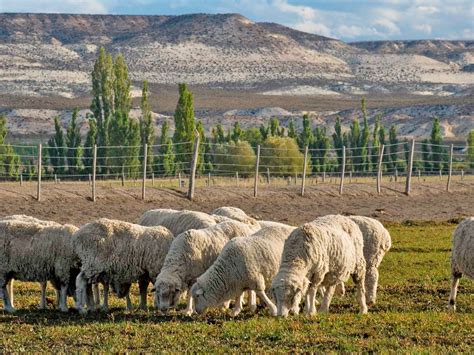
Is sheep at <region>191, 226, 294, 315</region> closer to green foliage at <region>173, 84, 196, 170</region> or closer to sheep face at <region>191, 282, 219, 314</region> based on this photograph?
sheep face at <region>191, 282, 219, 314</region>

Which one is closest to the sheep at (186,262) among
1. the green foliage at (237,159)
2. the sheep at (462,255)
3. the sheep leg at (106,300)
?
the sheep leg at (106,300)

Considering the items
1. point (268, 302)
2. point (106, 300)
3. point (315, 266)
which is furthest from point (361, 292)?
point (106, 300)

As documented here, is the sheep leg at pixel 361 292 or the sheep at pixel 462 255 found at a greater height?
the sheep at pixel 462 255

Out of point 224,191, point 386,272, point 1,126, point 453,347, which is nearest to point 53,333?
point 453,347

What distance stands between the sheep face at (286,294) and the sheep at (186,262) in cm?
119

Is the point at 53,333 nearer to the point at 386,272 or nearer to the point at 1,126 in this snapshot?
the point at 386,272

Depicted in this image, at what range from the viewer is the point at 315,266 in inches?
650

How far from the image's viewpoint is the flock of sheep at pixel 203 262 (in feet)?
54.3

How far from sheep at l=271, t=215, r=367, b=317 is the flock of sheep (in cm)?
2

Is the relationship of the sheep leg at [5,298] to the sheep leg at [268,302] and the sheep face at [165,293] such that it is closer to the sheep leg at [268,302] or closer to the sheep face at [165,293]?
the sheep face at [165,293]

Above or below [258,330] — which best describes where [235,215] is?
above

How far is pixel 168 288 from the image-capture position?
55.5ft

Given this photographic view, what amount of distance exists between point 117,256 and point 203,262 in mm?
1413

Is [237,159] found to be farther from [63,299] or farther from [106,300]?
[63,299]
